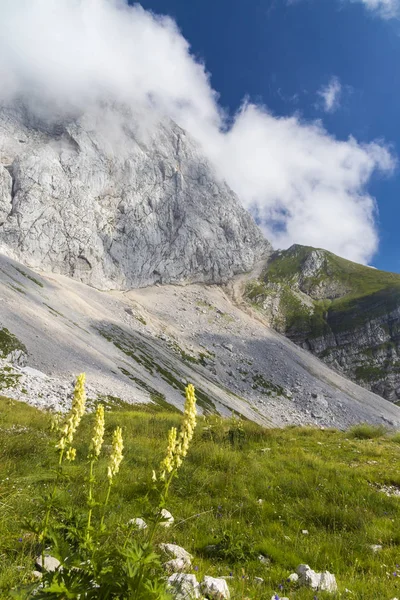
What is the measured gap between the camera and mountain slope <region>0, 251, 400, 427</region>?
158 ft

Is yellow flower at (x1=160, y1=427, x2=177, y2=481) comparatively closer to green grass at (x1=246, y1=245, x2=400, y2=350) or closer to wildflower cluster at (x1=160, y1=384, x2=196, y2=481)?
wildflower cluster at (x1=160, y1=384, x2=196, y2=481)

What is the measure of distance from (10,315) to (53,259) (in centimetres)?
9688

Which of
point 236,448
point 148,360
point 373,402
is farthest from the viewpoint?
point 373,402

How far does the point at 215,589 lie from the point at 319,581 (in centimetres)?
198

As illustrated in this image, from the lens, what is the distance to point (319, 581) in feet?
16.9

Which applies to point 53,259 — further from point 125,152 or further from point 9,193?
point 125,152

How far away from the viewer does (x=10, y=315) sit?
5884cm

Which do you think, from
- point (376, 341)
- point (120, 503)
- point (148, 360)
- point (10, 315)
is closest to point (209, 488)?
point (120, 503)

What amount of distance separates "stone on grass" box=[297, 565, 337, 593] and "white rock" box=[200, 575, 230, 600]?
5.21 ft

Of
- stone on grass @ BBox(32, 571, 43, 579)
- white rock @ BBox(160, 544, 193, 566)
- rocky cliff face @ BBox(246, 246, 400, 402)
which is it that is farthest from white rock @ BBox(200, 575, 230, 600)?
rocky cliff face @ BBox(246, 246, 400, 402)

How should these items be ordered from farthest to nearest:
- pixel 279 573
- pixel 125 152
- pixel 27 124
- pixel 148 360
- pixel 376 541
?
pixel 125 152 → pixel 27 124 → pixel 148 360 → pixel 376 541 → pixel 279 573

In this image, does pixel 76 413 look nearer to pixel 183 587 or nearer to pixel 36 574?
pixel 36 574

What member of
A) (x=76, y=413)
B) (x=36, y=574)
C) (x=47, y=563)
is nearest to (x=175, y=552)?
(x=47, y=563)

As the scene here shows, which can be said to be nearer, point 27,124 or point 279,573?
point 279,573
